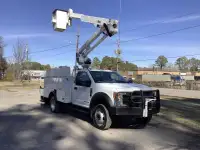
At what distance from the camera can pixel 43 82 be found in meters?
13.7

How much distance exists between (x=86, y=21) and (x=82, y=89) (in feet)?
8.73

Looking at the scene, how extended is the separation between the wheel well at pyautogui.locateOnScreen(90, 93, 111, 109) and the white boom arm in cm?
251

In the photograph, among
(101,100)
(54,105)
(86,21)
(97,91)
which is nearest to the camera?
(101,100)

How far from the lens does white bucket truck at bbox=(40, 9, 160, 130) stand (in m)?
7.97

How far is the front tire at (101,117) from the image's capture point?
320 inches

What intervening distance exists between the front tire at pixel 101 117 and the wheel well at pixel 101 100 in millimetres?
146

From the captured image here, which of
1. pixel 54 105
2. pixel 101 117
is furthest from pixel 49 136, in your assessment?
pixel 54 105

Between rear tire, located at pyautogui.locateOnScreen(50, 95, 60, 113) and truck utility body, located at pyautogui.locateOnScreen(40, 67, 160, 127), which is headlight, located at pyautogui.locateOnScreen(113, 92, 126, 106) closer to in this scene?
truck utility body, located at pyautogui.locateOnScreen(40, 67, 160, 127)

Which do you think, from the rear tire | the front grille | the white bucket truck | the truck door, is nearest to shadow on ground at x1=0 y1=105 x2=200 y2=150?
the white bucket truck

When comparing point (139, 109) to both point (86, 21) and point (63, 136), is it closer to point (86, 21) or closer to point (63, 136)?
point (63, 136)

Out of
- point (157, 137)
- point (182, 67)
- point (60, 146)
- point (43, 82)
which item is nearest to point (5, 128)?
point (60, 146)

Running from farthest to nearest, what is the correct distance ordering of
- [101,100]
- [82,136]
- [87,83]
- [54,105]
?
1. [54,105]
2. [87,83]
3. [101,100]
4. [82,136]

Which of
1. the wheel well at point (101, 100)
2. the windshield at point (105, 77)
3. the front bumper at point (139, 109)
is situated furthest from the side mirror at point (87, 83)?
the front bumper at point (139, 109)

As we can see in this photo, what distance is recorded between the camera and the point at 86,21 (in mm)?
10125
